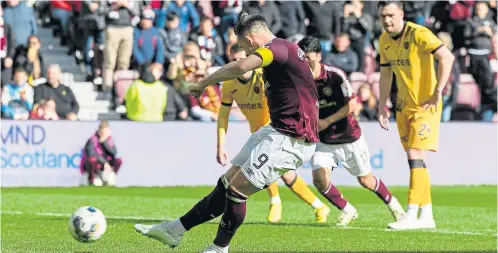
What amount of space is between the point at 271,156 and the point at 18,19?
13.8m

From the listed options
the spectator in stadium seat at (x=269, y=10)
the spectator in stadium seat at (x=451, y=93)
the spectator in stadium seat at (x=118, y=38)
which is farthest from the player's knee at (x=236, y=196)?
the spectator in stadium seat at (x=451, y=93)

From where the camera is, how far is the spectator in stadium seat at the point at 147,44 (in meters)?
22.9

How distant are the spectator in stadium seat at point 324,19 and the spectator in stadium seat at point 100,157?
5.67m

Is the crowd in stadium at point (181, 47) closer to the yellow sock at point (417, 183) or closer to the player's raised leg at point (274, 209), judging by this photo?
the player's raised leg at point (274, 209)

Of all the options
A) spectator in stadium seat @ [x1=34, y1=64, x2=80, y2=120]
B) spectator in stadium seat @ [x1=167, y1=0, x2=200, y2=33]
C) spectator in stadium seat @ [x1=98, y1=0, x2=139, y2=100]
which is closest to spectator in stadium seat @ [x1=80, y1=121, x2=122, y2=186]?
spectator in stadium seat @ [x1=34, y1=64, x2=80, y2=120]

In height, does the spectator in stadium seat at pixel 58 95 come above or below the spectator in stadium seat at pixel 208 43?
below

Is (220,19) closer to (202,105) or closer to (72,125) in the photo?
(202,105)

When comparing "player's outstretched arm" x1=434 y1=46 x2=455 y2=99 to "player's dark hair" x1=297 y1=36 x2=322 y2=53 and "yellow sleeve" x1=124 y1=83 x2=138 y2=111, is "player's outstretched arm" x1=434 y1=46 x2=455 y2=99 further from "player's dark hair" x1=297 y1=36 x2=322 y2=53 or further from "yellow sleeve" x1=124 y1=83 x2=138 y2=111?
"yellow sleeve" x1=124 y1=83 x2=138 y2=111

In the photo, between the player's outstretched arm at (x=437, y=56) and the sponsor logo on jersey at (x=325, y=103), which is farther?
the sponsor logo on jersey at (x=325, y=103)

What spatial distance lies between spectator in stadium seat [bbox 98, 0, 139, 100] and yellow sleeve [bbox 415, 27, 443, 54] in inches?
419

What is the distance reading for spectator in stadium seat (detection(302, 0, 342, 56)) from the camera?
24094mm

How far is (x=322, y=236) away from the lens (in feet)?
39.0

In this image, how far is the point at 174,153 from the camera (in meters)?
21.0

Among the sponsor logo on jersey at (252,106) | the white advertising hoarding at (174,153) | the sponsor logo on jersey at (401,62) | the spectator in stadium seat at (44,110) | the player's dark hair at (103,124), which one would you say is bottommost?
the white advertising hoarding at (174,153)
